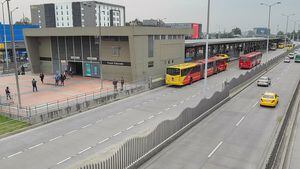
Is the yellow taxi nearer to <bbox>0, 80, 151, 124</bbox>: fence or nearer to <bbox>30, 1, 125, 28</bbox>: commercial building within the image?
<bbox>0, 80, 151, 124</bbox>: fence

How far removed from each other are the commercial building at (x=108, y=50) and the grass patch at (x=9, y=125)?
15.7 m

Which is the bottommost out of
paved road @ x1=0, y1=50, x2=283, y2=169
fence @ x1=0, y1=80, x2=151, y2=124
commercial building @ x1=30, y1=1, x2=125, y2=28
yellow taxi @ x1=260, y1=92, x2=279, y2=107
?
paved road @ x1=0, y1=50, x2=283, y2=169

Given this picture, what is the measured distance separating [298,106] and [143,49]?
21095 millimetres

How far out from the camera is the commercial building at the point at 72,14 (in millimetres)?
138000

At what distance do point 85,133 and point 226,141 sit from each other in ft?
32.3

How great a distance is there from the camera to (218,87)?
37.8 meters

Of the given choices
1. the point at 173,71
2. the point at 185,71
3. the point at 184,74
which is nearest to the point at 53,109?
the point at 173,71

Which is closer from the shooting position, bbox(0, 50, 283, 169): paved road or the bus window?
bbox(0, 50, 283, 169): paved road

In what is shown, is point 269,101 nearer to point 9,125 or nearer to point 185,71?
point 185,71

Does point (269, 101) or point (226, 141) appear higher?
point (269, 101)

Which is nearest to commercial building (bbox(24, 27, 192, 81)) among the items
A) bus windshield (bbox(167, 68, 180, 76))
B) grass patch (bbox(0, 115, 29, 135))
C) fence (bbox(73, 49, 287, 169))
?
bus windshield (bbox(167, 68, 180, 76))

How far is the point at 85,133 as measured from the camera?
65.5ft

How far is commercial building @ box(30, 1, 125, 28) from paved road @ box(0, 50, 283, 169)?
113 metres

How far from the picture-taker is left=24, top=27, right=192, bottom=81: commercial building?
38844 mm
